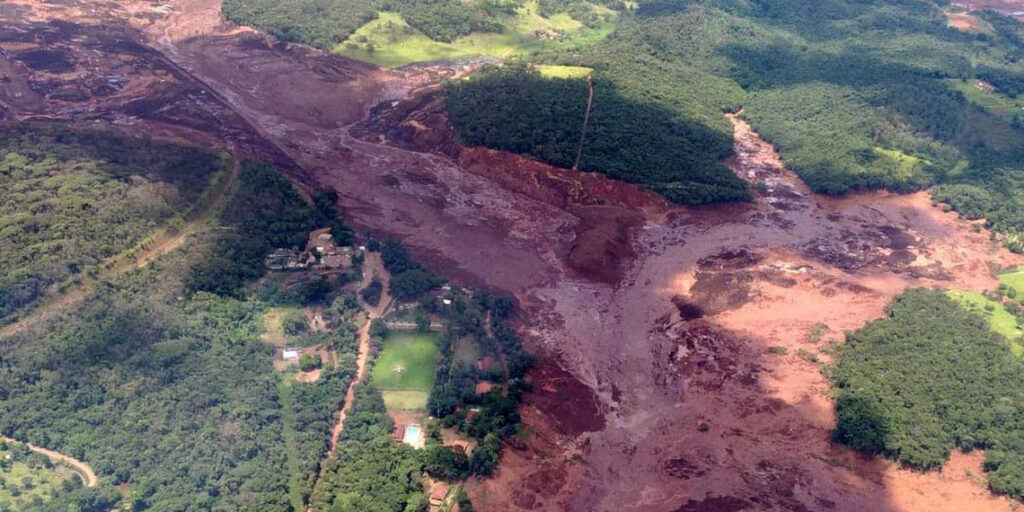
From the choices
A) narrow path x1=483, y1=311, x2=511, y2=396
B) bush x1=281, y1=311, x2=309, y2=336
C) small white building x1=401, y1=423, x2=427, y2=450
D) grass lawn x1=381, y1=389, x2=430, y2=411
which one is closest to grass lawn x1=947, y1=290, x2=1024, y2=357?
narrow path x1=483, y1=311, x2=511, y2=396

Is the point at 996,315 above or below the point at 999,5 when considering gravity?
below

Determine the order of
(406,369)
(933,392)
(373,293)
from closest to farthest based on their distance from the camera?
(933,392)
(406,369)
(373,293)

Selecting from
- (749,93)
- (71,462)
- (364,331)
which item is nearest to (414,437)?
(364,331)

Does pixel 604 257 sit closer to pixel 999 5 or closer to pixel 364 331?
pixel 364 331

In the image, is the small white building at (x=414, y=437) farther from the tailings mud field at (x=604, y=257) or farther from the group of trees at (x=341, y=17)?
the group of trees at (x=341, y=17)

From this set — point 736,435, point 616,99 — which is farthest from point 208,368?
point 616,99

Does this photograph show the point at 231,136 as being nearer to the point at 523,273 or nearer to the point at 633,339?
the point at 523,273
